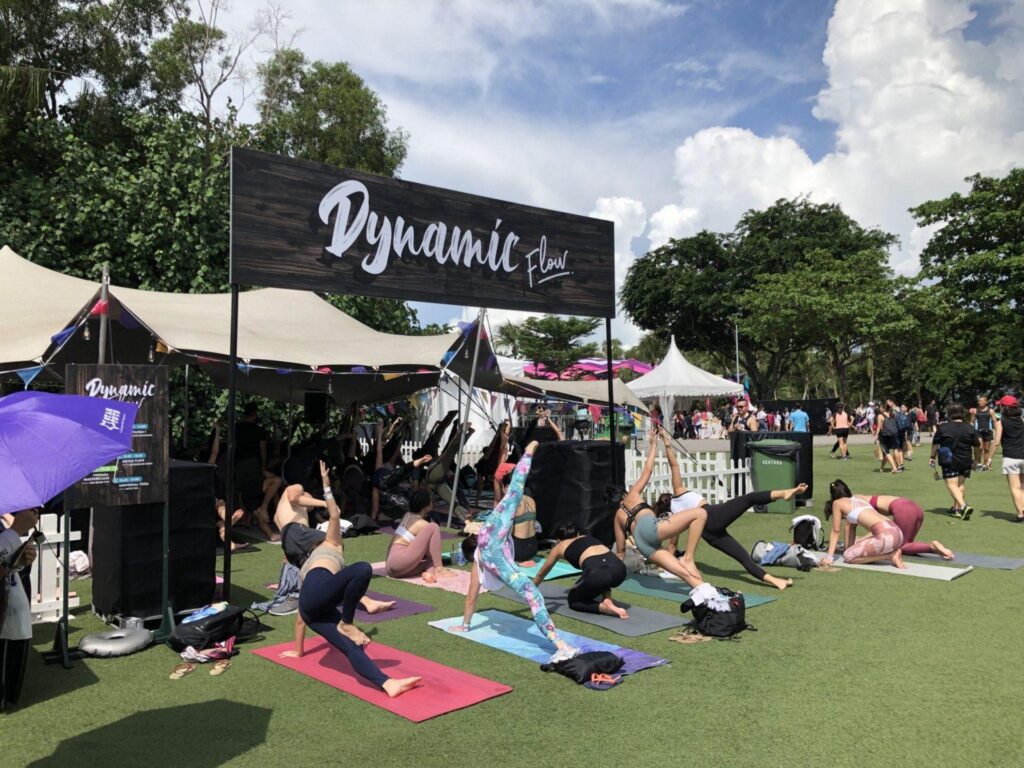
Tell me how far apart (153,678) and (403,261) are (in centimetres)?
453

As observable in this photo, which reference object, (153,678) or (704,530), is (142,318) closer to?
(153,678)

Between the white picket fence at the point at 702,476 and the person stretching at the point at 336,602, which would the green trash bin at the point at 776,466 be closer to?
the white picket fence at the point at 702,476

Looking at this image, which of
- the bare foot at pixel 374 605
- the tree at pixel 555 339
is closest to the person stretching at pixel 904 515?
the bare foot at pixel 374 605

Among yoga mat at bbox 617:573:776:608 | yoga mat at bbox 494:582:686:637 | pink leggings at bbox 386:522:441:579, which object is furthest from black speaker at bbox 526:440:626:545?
yoga mat at bbox 494:582:686:637

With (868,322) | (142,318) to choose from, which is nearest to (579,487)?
(142,318)

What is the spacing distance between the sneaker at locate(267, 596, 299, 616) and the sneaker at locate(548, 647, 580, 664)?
2.60 meters

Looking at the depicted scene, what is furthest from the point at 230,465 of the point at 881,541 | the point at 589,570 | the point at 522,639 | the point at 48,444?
the point at 881,541

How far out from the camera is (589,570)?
6402mm

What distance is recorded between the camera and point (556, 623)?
253 inches

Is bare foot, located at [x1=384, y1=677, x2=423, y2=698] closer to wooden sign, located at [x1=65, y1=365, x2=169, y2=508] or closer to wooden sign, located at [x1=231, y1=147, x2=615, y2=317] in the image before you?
wooden sign, located at [x1=65, y1=365, x2=169, y2=508]

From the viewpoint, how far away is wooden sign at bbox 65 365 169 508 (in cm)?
568

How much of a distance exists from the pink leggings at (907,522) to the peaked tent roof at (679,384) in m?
17.6

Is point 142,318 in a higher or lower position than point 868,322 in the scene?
lower

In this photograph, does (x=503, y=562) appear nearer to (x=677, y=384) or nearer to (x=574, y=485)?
(x=574, y=485)
